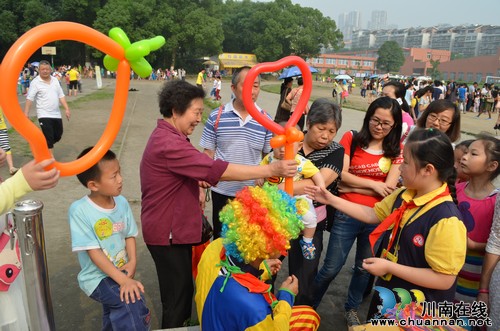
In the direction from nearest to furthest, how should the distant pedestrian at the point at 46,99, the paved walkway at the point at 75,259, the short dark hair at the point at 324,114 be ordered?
1. the short dark hair at the point at 324,114
2. the paved walkway at the point at 75,259
3. the distant pedestrian at the point at 46,99

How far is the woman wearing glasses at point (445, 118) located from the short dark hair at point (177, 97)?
217 cm

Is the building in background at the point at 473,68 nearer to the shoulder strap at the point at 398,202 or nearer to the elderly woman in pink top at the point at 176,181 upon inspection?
the shoulder strap at the point at 398,202

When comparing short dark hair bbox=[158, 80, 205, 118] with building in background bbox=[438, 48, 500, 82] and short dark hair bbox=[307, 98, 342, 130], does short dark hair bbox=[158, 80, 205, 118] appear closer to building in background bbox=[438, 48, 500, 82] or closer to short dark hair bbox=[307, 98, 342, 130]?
short dark hair bbox=[307, 98, 342, 130]

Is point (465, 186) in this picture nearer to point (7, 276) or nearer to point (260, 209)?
point (260, 209)

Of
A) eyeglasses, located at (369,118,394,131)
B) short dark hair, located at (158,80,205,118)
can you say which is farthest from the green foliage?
eyeglasses, located at (369,118,394,131)

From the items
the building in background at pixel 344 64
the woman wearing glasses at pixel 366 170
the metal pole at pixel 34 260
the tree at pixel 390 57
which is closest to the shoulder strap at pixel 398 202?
the woman wearing glasses at pixel 366 170

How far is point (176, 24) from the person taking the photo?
132 feet

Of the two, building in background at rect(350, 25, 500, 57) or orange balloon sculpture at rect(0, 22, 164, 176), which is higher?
building in background at rect(350, 25, 500, 57)

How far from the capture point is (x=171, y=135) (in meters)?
2.24

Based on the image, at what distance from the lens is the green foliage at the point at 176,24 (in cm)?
3797

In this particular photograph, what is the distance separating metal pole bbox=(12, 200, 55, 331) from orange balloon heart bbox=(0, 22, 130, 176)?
0.22 meters

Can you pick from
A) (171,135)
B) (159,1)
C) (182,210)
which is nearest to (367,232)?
(182,210)

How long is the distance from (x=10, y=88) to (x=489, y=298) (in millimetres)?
2720

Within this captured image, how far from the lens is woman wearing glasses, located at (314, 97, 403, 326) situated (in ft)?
9.73
